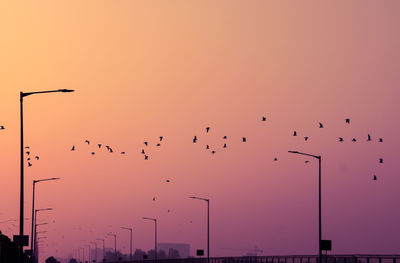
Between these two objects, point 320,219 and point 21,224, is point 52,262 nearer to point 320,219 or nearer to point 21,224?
point 320,219

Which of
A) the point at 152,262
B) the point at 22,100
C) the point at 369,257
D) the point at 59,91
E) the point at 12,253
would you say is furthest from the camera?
the point at 152,262

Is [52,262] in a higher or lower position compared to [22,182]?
lower

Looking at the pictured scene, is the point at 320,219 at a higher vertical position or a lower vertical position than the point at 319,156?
lower

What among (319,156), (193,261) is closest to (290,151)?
(319,156)

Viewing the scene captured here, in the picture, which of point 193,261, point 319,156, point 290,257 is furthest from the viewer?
point 193,261

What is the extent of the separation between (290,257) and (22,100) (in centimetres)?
5189

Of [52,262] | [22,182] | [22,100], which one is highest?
[22,100]

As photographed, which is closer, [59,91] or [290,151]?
[59,91]

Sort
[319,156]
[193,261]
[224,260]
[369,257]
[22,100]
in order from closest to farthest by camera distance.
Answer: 1. [22,100]
2. [369,257]
3. [319,156]
4. [224,260]
5. [193,261]

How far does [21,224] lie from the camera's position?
65375mm

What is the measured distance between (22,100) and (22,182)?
233 inches

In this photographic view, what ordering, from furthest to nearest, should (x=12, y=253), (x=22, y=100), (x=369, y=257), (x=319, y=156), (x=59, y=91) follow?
(x=319, y=156) → (x=369, y=257) → (x=12, y=253) → (x=22, y=100) → (x=59, y=91)

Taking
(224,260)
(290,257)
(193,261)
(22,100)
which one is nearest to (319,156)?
(290,257)

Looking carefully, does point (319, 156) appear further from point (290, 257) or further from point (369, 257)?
point (290, 257)
